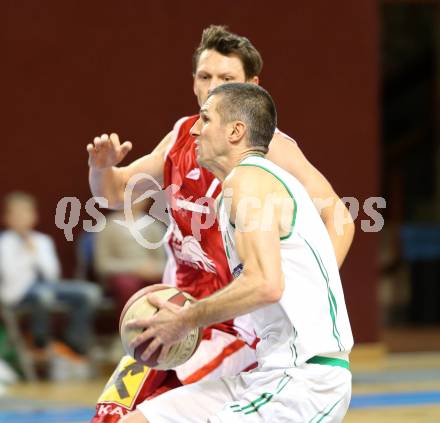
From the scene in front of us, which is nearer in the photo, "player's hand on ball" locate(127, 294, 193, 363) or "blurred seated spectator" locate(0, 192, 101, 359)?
"player's hand on ball" locate(127, 294, 193, 363)

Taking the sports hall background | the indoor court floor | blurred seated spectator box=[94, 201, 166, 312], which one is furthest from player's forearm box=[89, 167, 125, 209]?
the sports hall background

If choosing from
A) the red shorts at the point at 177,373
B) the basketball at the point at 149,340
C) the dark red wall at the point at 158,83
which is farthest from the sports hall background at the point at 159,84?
the basketball at the point at 149,340

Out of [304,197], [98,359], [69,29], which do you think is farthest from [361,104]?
[304,197]

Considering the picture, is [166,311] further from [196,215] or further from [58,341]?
[58,341]

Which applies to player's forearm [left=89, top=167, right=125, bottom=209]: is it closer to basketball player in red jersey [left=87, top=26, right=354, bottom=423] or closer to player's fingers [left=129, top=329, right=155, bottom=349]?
basketball player in red jersey [left=87, top=26, right=354, bottom=423]

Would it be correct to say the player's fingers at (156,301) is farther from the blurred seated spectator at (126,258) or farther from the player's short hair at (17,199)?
the player's short hair at (17,199)

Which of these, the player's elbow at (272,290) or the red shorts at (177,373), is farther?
the red shorts at (177,373)

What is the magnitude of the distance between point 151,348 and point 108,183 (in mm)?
1204

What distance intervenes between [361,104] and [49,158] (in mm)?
3072

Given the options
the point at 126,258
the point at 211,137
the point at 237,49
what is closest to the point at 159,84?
the point at 126,258

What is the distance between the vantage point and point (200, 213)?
3.97 metres

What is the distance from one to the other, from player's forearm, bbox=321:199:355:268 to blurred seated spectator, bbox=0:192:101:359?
496 centimetres

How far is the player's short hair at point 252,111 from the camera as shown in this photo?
3354mm

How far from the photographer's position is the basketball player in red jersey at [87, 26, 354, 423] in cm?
387
